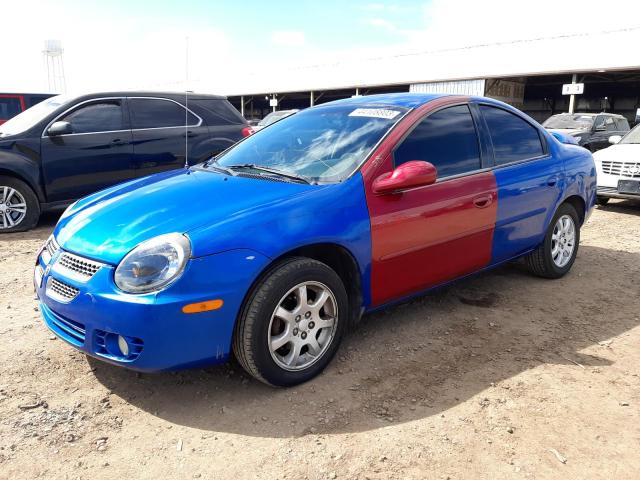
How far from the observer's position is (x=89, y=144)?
21.6ft

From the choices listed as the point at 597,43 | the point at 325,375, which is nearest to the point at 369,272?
the point at 325,375

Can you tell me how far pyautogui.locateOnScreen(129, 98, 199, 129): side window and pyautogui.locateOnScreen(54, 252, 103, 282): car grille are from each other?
469cm

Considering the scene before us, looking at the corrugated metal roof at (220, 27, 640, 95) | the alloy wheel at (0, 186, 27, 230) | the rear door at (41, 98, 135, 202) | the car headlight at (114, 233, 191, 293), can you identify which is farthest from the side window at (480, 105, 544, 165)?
the corrugated metal roof at (220, 27, 640, 95)

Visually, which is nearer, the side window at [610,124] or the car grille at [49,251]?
the car grille at [49,251]

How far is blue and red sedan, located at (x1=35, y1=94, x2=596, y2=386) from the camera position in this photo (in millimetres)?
2430

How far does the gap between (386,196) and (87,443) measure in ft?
6.63

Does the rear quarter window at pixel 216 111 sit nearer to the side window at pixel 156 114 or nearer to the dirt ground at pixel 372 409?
the side window at pixel 156 114

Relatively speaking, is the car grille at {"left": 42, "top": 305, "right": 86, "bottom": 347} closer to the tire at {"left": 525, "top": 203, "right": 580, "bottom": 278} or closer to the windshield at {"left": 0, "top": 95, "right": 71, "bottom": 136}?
the tire at {"left": 525, "top": 203, "right": 580, "bottom": 278}

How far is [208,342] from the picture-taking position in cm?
248

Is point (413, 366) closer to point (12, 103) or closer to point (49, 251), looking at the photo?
point (49, 251)

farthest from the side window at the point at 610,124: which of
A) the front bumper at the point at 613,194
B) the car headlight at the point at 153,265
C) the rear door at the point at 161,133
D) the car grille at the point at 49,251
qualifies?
the car grille at the point at 49,251

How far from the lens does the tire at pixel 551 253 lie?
14.8 ft

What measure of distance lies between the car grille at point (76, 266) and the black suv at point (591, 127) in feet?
40.7

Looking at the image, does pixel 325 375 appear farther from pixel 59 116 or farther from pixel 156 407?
pixel 59 116
